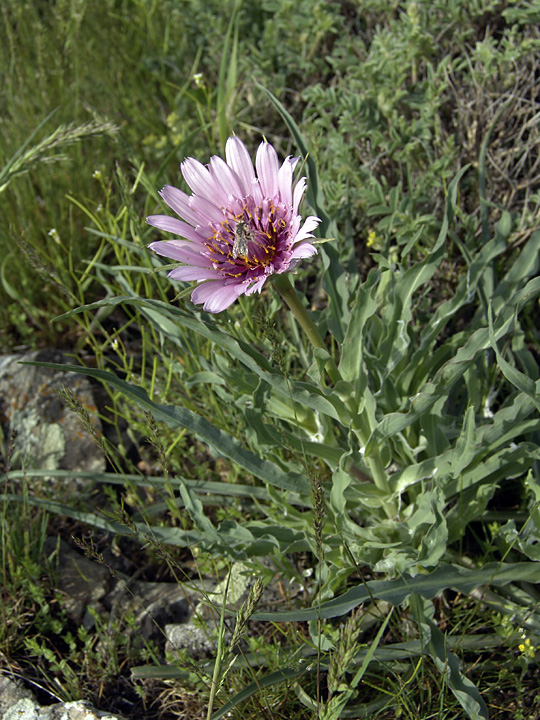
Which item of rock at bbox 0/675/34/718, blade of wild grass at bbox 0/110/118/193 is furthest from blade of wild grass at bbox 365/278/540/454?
blade of wild grass at bbox 0/110/118/193

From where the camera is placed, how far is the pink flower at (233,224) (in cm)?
168

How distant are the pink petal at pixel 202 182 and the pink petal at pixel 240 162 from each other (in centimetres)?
7

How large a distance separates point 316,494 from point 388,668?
28.2 inches

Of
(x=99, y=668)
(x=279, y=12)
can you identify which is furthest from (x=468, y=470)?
(x=279, y=12)

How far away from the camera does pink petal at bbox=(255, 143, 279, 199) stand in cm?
180

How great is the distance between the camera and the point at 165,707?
215cm

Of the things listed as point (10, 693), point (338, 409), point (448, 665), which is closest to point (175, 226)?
point (338, 409)

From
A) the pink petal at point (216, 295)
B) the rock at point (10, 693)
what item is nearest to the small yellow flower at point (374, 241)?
the pink petal at point (216, 295)

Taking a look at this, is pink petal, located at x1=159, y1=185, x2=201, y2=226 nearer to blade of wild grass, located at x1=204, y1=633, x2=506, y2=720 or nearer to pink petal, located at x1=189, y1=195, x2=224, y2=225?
pink petal, located at x1=189, y1=195, x2=224, y2=225

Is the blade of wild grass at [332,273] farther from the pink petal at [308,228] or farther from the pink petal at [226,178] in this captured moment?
the pink petal at [308,228]

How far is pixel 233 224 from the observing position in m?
1.95

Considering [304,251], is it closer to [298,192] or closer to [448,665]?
[298,192]

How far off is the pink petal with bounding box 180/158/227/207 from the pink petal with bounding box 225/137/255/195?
7cm

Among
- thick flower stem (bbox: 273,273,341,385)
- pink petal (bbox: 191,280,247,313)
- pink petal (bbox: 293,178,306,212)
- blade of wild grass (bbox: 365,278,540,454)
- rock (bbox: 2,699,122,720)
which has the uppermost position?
pink petal (bbox: 293,178,306,212)
